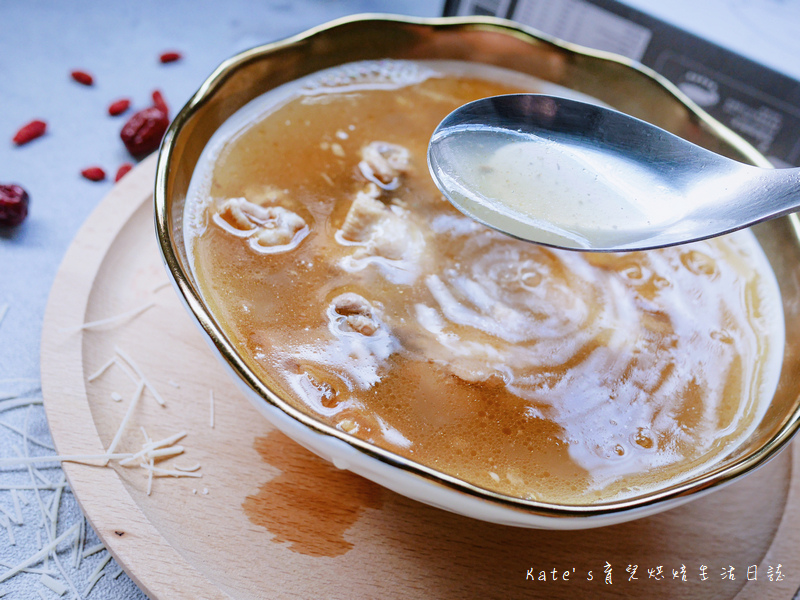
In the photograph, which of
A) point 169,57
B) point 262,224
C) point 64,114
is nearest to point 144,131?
point 64,114

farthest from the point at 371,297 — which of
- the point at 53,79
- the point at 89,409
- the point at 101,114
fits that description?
the point at 53,79

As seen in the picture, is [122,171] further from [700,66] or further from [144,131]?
[700,66]

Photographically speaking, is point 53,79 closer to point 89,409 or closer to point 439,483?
point 89,409

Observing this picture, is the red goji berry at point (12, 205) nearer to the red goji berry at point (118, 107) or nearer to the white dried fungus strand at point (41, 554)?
the red goji berry at point (118, 107)

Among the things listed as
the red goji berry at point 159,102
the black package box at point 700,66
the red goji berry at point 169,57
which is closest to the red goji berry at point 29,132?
the red goji berry at point 159,102

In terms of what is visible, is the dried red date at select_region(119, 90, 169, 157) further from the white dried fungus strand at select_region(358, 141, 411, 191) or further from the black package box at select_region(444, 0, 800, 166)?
the black package box at select_region(444, 0, 800, 166)

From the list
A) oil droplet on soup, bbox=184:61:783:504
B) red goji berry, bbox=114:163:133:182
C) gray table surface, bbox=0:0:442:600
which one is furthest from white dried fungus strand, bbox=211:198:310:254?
red goji berry, bbox=114:163:133:182
